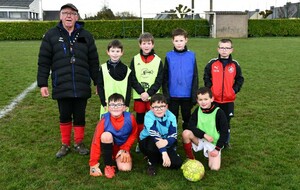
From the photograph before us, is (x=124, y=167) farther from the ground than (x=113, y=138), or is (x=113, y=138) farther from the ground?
(x=113, y=138)

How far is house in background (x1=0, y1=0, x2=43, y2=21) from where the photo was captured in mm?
58344

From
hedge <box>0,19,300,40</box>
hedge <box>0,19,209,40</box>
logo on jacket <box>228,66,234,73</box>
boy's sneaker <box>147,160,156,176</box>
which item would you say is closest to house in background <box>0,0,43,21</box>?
hedge <box>0,19,209,40</box>

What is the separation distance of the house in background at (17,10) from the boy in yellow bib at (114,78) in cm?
5901

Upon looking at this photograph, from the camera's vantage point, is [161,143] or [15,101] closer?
[161,143]

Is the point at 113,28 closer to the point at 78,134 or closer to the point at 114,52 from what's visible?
the point at 78,134

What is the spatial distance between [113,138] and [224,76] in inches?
62.0

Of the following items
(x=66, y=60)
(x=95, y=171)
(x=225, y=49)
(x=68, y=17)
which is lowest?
(x=95, y=171)

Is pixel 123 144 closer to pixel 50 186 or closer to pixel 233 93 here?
pixel 50 186

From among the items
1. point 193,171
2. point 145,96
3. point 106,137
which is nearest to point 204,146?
point 193,171

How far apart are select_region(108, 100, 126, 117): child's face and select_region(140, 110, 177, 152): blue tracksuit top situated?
30 centimetres

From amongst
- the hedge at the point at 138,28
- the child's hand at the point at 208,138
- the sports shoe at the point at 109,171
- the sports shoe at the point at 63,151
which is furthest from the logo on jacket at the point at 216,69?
the hedge at the point at 138,28

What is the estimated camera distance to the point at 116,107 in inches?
157

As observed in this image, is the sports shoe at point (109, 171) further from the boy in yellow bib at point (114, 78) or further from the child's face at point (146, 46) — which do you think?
the child's face at point (146, 46)

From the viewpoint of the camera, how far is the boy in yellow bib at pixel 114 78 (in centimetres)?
429
